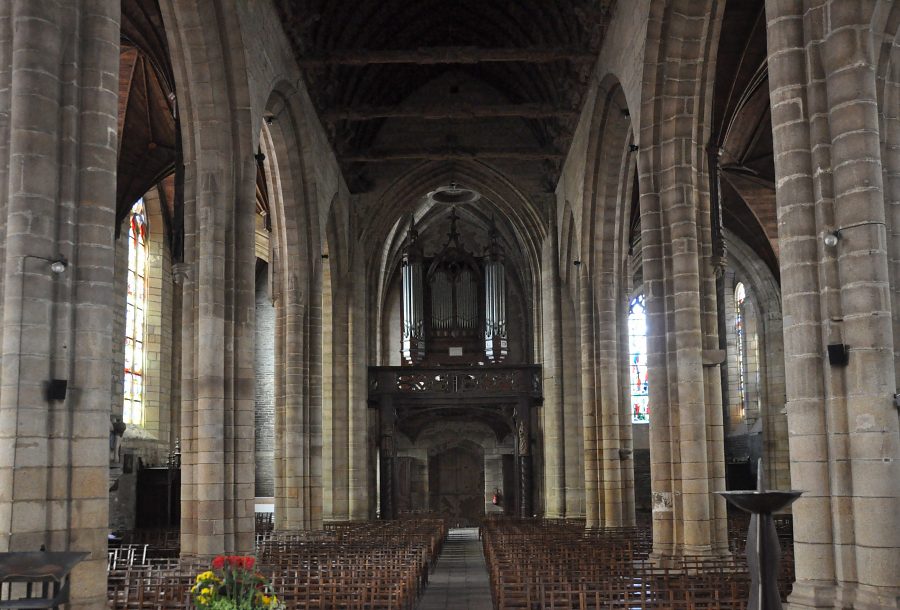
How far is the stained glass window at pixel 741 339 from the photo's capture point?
35.8 meters

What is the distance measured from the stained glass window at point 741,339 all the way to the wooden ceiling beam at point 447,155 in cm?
1139

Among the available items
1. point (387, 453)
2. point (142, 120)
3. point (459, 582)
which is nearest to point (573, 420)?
point (387, 453)

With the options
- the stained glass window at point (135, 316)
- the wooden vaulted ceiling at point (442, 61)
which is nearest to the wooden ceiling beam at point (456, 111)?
the wooden vaulted ceiling at point (442, 61)

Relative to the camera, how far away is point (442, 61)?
21.8 m

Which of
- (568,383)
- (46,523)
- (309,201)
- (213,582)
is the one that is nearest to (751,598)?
(213,582)

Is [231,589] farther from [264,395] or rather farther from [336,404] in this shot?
[264,395]

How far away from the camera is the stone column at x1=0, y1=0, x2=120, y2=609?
912 centimetres

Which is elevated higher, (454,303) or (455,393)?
(454,303)

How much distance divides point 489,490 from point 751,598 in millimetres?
31769

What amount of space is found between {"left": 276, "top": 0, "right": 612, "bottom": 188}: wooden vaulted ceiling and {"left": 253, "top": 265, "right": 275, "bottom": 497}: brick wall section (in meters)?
9.52

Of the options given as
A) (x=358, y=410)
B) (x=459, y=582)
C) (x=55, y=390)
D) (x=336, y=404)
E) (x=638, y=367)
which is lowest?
(x=459, y=582)

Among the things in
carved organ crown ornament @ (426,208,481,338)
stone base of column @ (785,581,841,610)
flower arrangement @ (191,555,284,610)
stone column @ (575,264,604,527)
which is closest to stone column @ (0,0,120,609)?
flower arrangement @ (191,555,284,610)

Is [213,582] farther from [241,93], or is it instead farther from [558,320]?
[558,320]

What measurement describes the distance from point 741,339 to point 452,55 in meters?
19.1
